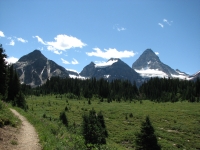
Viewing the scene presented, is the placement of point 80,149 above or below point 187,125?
above

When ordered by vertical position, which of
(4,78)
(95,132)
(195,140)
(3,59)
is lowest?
(195,140)

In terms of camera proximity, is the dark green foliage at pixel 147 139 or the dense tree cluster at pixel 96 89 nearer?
the dark green foliage at pixel 147 139

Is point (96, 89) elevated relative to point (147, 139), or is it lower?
elevated

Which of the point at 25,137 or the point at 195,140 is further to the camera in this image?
the point at 195,140

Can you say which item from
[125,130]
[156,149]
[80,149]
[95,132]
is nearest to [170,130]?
[125,130]

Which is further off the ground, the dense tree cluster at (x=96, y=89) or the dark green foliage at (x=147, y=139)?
the dense tree cluster at (x=96, y=89)

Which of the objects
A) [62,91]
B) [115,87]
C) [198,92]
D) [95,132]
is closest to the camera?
[95,132]

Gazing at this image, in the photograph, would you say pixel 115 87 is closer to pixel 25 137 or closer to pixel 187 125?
pixel 187 125

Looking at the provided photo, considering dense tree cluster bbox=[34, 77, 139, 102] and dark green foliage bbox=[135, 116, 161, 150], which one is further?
dense tree cluster bbox=[34, 77, 139, 102]

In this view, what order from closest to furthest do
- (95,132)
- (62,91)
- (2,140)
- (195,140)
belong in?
(2,140)
(95,132)
(195,140)
(62,91)

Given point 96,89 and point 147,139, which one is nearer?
point 147,139

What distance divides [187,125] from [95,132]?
30.9m

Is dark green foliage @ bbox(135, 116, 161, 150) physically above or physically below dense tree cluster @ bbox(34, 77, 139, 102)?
below

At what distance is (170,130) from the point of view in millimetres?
38250
